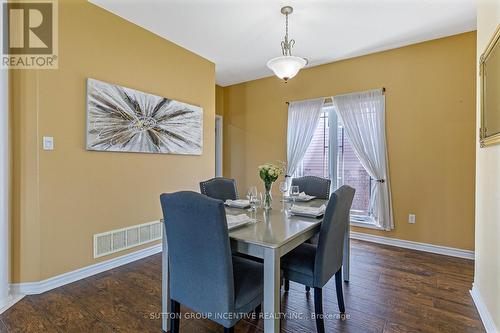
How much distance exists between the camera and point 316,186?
115 inches

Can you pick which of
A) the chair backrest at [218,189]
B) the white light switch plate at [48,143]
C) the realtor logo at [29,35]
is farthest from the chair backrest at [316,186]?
the realtor logo at [29,35]

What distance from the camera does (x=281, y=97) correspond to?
180 inches

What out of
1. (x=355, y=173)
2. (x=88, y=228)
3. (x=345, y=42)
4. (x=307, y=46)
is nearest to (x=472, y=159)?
(x=355, y=173)

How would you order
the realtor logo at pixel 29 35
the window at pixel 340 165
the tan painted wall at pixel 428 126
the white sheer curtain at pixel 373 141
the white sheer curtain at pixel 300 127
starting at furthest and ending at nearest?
the white sheer curtain at pixel 300 127 < the window at pixel 340 165 < the white sheer curtain at pixel 373 141 < the tan painted wall at pixel 428 126 < the realtor logo at pixel 29 35

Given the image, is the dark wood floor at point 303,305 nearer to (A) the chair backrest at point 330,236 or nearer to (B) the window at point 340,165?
(A) the chair backrest at point 330,236

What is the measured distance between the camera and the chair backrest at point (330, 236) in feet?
5.36

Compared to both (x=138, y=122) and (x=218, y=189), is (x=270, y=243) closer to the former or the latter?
(x=218, y=189)

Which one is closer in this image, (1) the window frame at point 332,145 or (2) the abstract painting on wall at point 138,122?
(2) the abstract painting on wall at point 138,122

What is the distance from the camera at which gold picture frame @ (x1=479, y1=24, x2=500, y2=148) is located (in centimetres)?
166

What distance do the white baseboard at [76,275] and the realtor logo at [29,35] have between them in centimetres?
188

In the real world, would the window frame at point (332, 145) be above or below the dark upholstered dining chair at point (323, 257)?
above

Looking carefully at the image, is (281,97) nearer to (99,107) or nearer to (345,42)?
(345,42)

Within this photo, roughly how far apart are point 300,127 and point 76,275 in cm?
355

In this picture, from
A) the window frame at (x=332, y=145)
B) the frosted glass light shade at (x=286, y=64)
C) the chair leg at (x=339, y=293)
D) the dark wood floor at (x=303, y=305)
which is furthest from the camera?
the window frame at (x=332, y=145)
